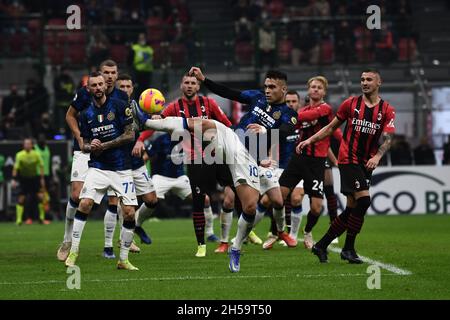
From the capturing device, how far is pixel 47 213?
27.9 meters

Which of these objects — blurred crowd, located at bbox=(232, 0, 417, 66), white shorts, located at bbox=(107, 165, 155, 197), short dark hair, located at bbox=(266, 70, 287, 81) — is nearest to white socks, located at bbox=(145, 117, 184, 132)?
short dark hair, located at bbox=(266, 70, 287, 81)

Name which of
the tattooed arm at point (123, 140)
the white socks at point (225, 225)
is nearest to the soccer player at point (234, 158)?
the tattooed arm at point (123, 140)

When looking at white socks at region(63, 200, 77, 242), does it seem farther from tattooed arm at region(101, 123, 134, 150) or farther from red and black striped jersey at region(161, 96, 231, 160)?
tattooed arm at region(101, 123, 134, 150)

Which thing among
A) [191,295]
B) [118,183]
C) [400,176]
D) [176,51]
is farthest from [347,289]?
[176,51]

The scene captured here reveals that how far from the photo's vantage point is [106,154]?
42.2 feet

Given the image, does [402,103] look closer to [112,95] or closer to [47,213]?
[47,213]

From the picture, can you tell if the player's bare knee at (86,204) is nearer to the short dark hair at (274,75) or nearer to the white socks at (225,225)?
the short dark hair at (274,75)

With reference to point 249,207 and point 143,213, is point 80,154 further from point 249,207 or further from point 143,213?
point 249,207

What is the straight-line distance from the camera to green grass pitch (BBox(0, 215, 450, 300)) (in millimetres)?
9961

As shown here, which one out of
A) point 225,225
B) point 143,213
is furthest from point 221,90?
point 143,213

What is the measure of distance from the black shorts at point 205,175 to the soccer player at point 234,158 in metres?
2.53

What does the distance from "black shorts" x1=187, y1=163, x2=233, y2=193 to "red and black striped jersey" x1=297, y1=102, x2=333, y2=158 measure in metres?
1.55

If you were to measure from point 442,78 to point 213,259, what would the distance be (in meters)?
17.6

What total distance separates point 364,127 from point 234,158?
1943 millimetres
